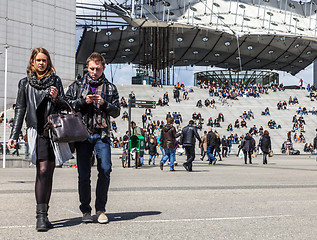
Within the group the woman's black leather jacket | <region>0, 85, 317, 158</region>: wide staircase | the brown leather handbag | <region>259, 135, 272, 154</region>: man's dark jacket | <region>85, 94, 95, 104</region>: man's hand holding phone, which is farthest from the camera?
<region>0, 85, 317, 158</region>: wide staircase

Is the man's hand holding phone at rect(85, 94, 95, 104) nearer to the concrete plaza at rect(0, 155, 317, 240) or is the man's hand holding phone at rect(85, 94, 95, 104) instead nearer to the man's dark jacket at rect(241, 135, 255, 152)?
the concrete plaza at rect(0, 155, 317, 240)

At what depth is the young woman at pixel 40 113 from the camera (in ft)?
15.9

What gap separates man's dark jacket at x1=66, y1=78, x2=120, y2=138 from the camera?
16.8 ft

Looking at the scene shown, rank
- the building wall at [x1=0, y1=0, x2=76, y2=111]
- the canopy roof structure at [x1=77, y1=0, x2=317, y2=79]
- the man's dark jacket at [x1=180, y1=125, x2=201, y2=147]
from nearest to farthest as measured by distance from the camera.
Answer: the man's dark jacket at [x1=180, y1=125, x2=201, y2=147] → the building wall at [x1=0, y1=0, x2=76, y2=111] → the canopy roof structure at [x1=77, y1=0, x2=317, y2=79]

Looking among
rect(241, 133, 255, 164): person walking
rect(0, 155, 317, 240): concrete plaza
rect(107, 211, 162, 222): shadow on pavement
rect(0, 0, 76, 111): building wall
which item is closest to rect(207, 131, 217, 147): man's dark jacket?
rect(241, 133, 255, 164): person walking

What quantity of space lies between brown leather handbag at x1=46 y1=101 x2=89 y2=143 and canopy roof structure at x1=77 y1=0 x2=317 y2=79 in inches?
2284

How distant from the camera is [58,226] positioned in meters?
4.99

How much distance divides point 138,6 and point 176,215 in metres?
62.3

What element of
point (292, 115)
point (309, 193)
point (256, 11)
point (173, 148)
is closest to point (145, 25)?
point (256, 11)

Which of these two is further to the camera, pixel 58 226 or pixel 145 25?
pixel 145 25

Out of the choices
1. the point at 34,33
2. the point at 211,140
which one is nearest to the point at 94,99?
the point at 211,140

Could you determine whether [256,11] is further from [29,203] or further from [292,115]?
[29,203]

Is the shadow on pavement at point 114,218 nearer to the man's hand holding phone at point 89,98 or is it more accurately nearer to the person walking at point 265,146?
the man's hand holding phone at point 89,98

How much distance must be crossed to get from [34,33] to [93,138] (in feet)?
153
